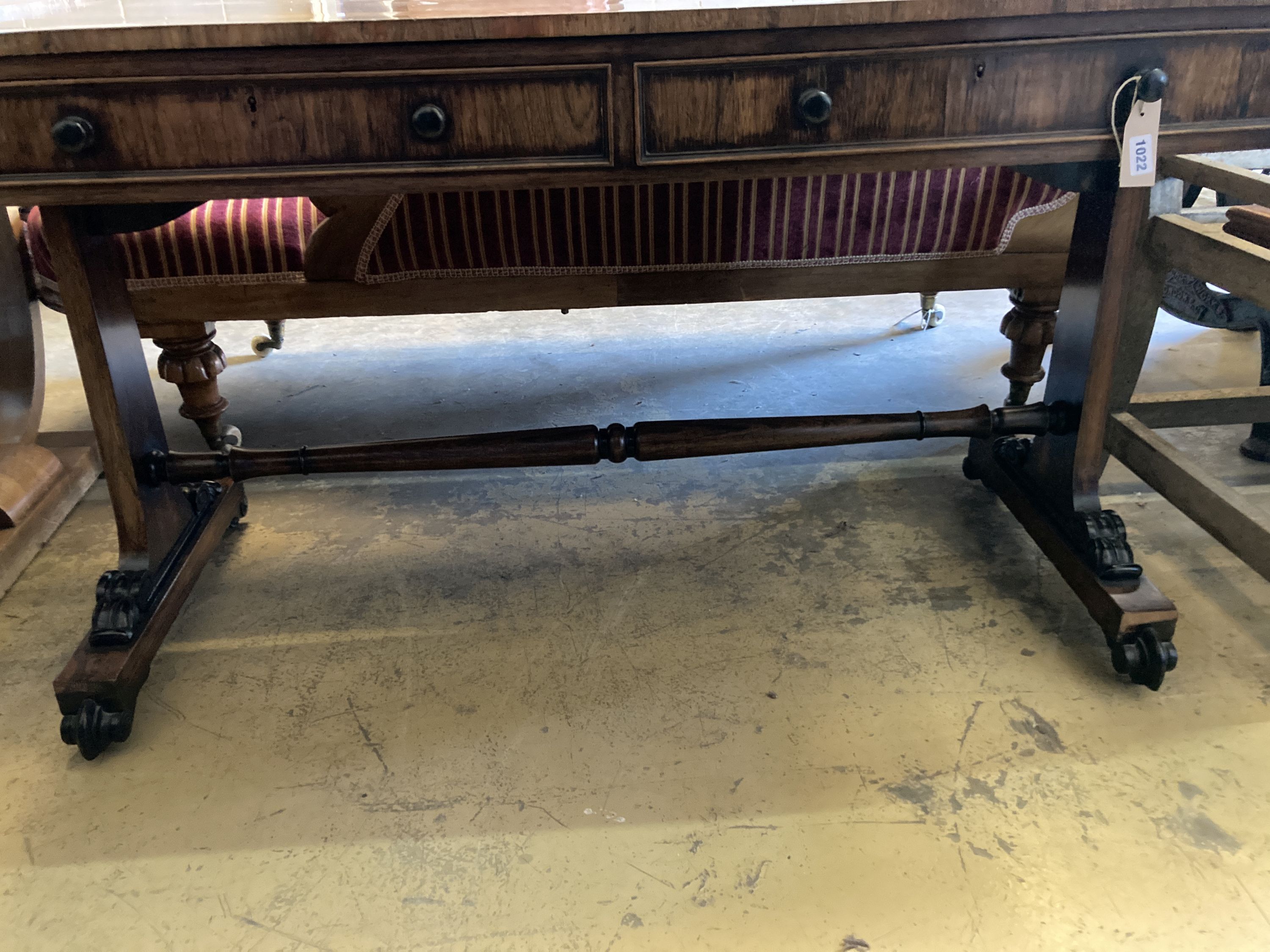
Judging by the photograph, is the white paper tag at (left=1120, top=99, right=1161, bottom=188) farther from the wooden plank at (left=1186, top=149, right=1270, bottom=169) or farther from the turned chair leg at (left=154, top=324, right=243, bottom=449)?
the turned chair leg at (left=154, top=324, right=243, bottom=449)

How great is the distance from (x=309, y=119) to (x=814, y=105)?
57 cm

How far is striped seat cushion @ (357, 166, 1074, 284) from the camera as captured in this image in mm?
1735

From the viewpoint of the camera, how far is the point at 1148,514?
174 cm

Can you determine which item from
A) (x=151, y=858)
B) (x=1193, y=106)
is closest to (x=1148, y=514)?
(x=1193, y=106)

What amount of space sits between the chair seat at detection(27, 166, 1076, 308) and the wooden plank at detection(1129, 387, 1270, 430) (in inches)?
Answer: 15.9

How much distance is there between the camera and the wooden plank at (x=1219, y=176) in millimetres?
1293

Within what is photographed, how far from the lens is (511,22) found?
998 millimetres

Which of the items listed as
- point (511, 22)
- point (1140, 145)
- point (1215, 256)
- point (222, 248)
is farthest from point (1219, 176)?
point (222, 248)

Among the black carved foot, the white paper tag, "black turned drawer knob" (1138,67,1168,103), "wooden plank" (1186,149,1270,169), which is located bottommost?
the black carved foot

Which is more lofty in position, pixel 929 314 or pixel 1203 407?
pixel 1203 407

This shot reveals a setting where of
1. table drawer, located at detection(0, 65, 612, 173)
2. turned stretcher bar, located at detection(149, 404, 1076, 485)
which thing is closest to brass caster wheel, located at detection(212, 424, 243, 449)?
turned stretcher bar, located at detection(149, 404, 1076, 485)

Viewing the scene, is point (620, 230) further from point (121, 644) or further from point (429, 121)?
point (121, 644)

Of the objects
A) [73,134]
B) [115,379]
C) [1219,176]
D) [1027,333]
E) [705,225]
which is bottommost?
[1027,333]

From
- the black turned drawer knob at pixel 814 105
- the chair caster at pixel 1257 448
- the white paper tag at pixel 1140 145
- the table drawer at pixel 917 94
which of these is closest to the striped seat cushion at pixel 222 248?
the table drawer at pixel 917 94
